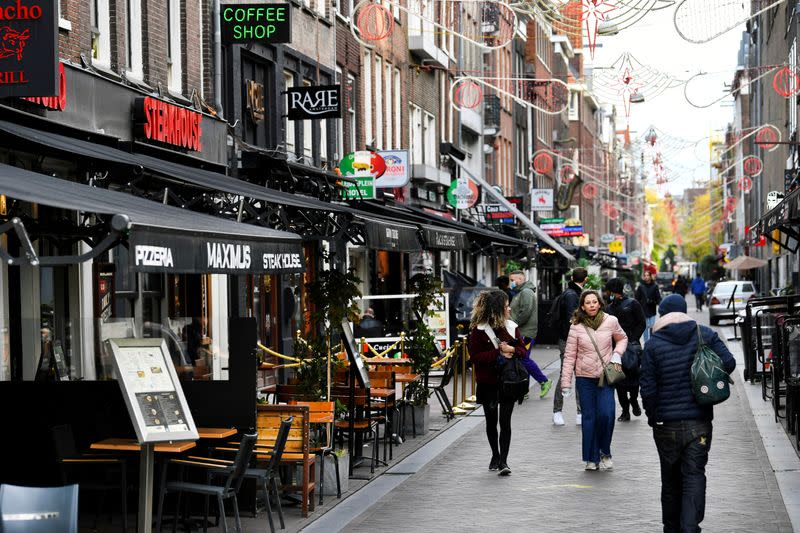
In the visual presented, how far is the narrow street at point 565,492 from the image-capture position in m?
11.0

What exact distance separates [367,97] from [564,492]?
75.4 feet

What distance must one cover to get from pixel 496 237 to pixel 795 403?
15.2 meters

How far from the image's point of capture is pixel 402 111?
126 ft

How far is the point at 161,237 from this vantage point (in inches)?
328

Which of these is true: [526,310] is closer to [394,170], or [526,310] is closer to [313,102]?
[313,102]

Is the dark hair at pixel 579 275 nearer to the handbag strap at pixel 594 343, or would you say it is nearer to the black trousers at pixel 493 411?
the handbag strap at pixel 594 343

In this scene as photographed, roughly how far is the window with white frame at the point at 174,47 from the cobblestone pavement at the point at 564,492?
25.5 ft

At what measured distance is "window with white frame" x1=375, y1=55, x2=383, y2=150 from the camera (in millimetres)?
35469

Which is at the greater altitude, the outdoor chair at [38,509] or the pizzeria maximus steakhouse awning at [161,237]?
the pizzeria maximus steakhouse awning at [161,237]

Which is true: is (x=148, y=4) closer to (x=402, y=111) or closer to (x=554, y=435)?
(x=554, y=435)

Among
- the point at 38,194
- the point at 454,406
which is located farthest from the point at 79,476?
the point at 454,406

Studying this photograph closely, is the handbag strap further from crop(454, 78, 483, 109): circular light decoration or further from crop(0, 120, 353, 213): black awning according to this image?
crop(454, 78, 483, 109): circular light decoration

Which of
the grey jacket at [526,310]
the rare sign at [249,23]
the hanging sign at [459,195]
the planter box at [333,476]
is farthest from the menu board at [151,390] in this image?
the hanging sign at [459,195]

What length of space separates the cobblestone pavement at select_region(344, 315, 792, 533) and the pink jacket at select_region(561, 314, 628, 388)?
947 mm
